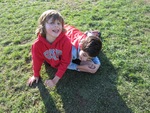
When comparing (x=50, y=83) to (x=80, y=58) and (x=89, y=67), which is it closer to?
(x=80, y=58)

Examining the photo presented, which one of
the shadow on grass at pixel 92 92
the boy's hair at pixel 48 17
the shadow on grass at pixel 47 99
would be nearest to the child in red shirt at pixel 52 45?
the boy's hair at pixel 48 17

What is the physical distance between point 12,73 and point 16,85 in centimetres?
35

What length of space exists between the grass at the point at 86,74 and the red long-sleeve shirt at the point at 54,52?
0.35 meters

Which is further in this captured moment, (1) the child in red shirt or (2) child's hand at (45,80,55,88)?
(2) child's hand at (45,80,55,88)

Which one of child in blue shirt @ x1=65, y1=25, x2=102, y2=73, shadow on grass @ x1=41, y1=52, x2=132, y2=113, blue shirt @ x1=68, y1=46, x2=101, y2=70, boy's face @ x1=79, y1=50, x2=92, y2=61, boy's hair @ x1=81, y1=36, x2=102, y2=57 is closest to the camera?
boy's hair @ x1=81, y1=36, x2=102, y2=57

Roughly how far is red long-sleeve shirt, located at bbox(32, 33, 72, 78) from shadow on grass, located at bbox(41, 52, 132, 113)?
1.12ft

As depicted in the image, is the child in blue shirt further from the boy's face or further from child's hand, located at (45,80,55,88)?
child's hand, located at (45,80,55,88)

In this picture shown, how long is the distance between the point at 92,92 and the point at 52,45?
1.11 meters

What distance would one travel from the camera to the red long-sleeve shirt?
13.4ft

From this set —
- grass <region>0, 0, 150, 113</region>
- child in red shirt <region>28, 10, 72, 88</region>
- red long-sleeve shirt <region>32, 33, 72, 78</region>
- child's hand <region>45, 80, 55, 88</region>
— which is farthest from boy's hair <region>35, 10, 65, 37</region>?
grass <region>0, 0, 150, 113</region>

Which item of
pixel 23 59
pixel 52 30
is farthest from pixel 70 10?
pixel 52 30

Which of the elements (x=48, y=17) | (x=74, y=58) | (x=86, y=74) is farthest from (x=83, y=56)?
(x=48, y=17)

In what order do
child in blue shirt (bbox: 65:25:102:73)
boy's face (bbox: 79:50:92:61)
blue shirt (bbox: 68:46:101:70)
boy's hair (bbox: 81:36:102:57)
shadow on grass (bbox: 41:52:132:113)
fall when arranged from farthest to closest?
1. blue shirt (bbox: 68:46:101:70)
2. child in blue shirt (bbox: 65:25:102:73)
3. boy's face (bbox: 79:50:92:61)
4. shadow on grass (bbox: 41:52:132:113)
5. boy's hair (bbox: 81:36:102:57)

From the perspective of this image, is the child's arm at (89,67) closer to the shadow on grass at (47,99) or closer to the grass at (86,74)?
the grass at (86,74)
